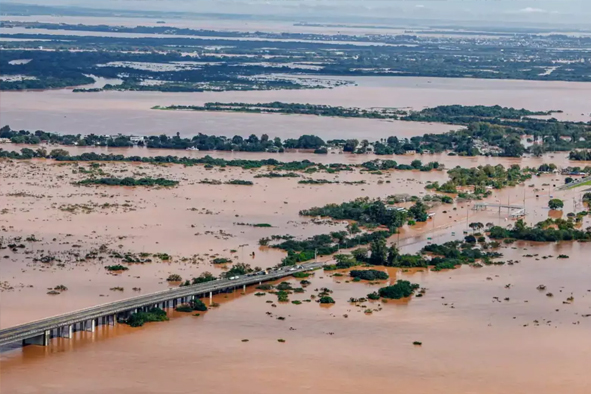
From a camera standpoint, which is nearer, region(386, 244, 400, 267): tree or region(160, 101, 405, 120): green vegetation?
region(386, 244, 400, 267): tree

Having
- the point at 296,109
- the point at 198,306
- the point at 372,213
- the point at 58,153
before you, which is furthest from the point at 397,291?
the point at 296,109

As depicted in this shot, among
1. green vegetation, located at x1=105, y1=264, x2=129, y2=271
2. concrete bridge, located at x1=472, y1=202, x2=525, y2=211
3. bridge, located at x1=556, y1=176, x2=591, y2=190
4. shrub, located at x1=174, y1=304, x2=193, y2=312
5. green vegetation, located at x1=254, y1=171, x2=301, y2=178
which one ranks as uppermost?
green vegetation, located at x1=105, y1=264, x2=129, y2=271

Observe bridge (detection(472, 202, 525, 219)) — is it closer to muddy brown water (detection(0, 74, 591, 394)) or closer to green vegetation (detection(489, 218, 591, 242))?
muddy brown water (detection(0, 74, 591, 394))

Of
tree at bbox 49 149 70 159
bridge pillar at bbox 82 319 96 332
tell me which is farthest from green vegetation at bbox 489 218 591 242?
tree at bbox 49 149 70 159

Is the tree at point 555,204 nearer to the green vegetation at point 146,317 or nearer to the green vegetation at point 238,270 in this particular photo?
the green vegetation at point 238,270

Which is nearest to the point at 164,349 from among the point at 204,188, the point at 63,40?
the point at 204,188

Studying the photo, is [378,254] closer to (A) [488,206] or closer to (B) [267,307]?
(B) [267,307]

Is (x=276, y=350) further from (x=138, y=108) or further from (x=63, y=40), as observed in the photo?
(x=63, y=40)
